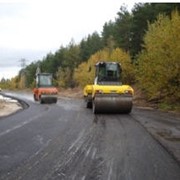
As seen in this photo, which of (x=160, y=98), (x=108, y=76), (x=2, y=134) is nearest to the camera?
(x=2, y=134)

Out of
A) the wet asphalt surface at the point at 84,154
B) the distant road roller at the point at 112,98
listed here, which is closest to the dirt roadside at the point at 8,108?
the distant road roller at the point at 112,98

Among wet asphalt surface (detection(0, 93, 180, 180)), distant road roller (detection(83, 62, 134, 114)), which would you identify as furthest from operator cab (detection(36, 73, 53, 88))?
wet asphalt surface (detection(0, 93, 180, 180))

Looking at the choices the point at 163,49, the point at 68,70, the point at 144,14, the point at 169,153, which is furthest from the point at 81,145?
the point at 68,70

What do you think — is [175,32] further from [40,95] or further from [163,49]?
[40,95]

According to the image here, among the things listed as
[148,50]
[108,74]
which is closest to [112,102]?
[108,74]

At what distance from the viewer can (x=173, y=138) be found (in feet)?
44.8

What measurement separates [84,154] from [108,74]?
577 inches

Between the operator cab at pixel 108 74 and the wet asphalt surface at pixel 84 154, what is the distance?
8.06 meters

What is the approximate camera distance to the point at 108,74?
25.2 m

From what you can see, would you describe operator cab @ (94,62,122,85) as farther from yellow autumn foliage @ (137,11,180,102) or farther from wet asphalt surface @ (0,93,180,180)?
wet asphalt surface @ (0,93,180,180)

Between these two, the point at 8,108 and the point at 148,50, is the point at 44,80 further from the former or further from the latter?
the point at 148,50

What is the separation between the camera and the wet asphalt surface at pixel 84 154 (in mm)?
8658

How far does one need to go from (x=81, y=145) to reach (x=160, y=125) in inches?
239

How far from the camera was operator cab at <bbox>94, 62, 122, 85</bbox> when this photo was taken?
24.9m
